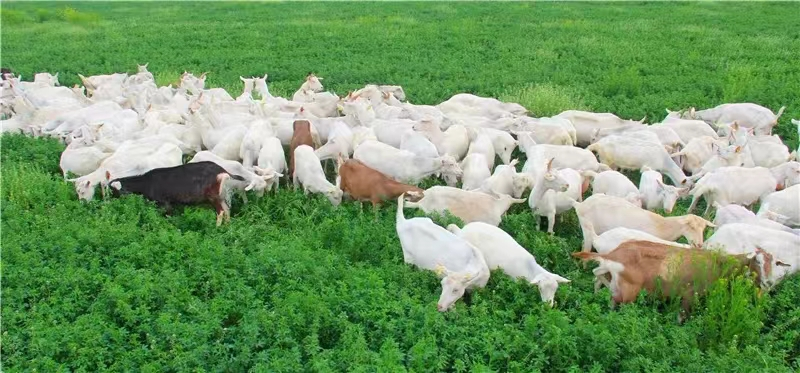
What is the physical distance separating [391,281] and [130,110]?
708 centimetres

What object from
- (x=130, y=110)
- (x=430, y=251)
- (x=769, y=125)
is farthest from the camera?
(x=130, y=110)

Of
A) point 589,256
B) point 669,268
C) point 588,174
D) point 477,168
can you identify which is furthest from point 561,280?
point 477,168

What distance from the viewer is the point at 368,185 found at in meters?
8.35

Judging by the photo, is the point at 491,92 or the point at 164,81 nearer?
the point at 491,92

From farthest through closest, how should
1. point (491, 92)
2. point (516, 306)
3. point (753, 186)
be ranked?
point (491, 92) → point (753, 186) → point (516, 306)

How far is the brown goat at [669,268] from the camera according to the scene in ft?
20.3

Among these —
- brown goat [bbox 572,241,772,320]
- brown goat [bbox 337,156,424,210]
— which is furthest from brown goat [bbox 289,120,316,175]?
brown goat [bbox 572,241,772,320]

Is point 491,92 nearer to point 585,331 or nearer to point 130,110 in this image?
A: point 130,110

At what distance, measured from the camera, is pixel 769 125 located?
35.6 ft

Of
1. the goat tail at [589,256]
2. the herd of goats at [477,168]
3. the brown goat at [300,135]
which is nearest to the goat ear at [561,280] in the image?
the herd of goats at [477,168]

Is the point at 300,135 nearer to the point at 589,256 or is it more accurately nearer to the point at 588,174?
the point at 588,174

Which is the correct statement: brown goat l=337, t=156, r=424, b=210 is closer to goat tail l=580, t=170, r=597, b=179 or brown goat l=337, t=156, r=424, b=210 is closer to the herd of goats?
the herd of goats

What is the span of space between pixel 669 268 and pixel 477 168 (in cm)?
Result: 305

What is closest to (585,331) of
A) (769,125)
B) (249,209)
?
(249,209)
